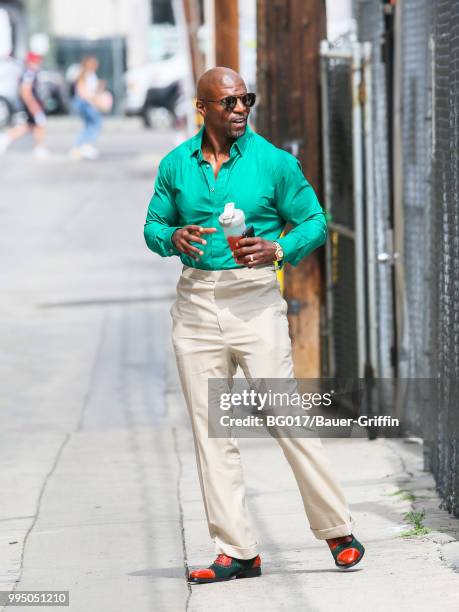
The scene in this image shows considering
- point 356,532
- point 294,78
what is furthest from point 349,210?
point 356,532

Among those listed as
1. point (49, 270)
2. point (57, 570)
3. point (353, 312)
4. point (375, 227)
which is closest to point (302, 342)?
point (353, 312)

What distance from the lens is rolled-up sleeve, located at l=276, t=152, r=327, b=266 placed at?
5.43 metres

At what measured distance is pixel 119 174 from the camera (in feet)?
85.3

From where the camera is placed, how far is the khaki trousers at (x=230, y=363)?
216 inches

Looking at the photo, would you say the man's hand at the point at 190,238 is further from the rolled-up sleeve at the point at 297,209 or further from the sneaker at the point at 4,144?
the sneaker at the point at 4,144

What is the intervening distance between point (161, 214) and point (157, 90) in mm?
32256

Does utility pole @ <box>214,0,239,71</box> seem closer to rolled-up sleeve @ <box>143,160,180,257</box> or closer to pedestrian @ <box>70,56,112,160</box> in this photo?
rolled-up sleeve @ <box>143,160,180,257</box>

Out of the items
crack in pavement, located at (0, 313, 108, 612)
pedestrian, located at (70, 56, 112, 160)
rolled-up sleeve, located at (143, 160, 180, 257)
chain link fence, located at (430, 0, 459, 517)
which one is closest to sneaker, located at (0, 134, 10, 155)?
pedestrian, located at (70, 56, 112, 160)

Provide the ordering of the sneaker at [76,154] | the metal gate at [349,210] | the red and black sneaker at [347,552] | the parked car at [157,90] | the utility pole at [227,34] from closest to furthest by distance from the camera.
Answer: the red and black sneaker at [347,552] < the metal gate at [349,210] < the utility pole at [227,34] < the sneaker at [76,154] < the parked car at [157,90]

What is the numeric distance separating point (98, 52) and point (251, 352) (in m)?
49.3

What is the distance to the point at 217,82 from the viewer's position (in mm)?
5438

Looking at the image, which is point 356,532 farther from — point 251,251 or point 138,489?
point 251,251

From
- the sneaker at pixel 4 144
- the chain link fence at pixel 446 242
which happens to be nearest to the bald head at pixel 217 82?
the chain link fence at pixel 446 242

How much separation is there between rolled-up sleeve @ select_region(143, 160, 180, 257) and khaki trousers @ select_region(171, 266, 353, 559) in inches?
5.8
